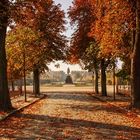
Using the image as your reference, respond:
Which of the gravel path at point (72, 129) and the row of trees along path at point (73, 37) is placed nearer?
the gravel path at point (72, 129)

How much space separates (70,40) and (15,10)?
29395mm

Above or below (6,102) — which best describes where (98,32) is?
above

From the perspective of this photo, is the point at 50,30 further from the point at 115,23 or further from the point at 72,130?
the point at 72,130

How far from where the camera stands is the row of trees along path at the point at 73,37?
27.4 metres

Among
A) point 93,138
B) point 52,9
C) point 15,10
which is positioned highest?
point 52,9

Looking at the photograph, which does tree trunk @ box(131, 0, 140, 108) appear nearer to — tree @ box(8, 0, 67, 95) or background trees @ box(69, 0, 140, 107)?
background trees @ box(69, 0, 140, 107)

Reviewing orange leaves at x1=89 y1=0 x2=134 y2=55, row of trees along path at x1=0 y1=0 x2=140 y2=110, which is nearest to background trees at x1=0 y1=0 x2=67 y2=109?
row of trees along path at x1=0 y1=0 x2=140 y2=110

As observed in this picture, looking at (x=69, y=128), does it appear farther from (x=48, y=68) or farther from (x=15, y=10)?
(x=48, y=68)

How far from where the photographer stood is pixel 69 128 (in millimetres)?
17734

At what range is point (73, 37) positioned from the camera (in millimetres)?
53625

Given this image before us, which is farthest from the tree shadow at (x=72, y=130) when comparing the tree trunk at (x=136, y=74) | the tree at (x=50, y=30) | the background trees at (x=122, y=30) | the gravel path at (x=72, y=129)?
the tree at (x=50, y=30)

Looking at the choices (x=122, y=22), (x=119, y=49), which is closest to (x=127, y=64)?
(x=119, y=49)

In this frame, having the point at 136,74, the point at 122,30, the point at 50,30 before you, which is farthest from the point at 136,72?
the point at 50,30

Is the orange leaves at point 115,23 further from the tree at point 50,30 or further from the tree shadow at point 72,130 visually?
the tree at point 50,30
